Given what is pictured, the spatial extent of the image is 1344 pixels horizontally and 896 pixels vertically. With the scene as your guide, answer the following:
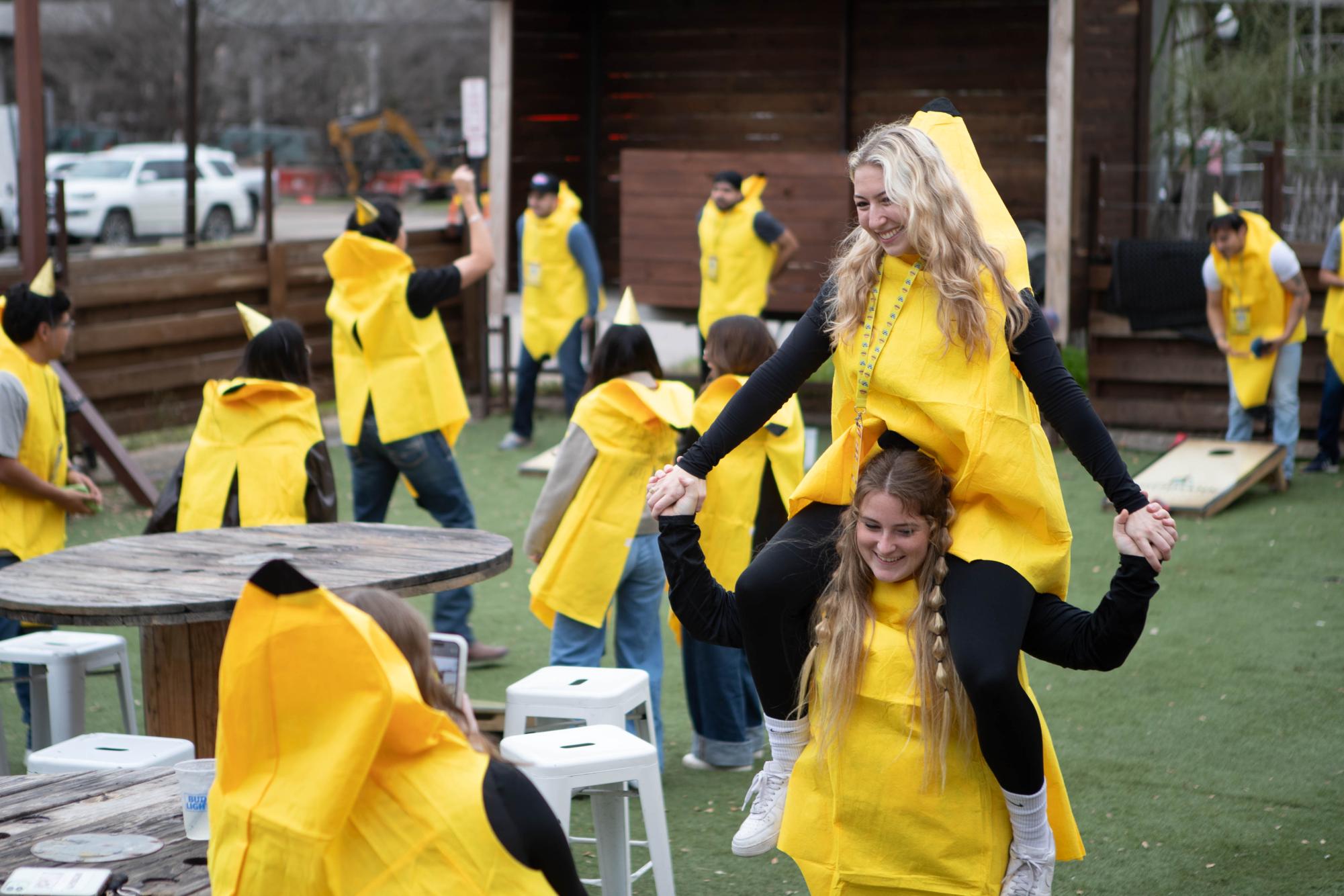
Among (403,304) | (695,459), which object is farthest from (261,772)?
(403,304)

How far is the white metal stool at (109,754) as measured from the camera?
3.80m

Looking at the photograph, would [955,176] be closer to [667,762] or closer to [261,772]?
[261,772]

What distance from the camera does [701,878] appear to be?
4.19 metres

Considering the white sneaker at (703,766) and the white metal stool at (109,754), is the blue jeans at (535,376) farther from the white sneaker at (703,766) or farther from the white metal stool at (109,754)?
the white metal stool at (109,754)

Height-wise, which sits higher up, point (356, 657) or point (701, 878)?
point (356, 657)

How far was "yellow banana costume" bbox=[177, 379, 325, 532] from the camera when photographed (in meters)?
5.21

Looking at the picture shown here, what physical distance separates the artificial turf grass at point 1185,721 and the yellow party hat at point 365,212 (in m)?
1.88

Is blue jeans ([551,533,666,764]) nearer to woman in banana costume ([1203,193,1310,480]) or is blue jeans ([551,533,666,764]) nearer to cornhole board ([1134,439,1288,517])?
cornhole board ([1134,439,1288,517])

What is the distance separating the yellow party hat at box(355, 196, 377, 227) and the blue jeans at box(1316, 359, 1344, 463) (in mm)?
6190

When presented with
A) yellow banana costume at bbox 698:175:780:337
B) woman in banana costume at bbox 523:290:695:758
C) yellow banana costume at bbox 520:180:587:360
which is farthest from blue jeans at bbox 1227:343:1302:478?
woman in banana costume at bbox 523:290:695:758

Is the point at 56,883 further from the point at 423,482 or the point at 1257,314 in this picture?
the point at 1257,314

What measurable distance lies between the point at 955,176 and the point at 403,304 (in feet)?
12.3

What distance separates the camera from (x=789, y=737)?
321 centimetres

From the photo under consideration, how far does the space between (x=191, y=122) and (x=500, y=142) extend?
5.37 m
